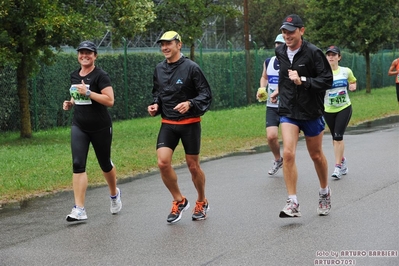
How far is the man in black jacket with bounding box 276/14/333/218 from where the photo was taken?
8.63 metres

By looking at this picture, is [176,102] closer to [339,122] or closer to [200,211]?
[200,211]

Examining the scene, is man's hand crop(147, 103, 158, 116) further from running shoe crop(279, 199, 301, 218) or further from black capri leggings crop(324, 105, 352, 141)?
black capri leggings crop(324, 105, 352, 141)

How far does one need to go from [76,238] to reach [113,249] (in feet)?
2.30

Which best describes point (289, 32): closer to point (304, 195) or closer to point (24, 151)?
point (304, 195)

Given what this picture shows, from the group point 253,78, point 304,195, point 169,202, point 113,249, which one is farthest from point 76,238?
point 253,78

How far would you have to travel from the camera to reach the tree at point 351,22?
39.7 metres

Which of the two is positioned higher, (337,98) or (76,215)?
(337,98)

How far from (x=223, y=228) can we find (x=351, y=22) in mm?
32358

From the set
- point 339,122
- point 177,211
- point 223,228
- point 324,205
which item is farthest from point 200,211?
point 339,122

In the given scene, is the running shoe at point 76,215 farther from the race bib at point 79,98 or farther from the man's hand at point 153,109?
the man's hand at point 153,109

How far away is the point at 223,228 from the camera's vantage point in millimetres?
8477

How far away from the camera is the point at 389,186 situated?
1094 cm

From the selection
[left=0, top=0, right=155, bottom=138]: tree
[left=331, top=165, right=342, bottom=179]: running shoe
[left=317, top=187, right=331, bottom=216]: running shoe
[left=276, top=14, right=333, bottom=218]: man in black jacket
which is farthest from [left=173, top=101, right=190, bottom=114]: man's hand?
[left=0, top=0, right=155, bottom=138]: tree

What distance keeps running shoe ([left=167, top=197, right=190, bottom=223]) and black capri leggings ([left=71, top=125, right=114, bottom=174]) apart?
3.14ft
